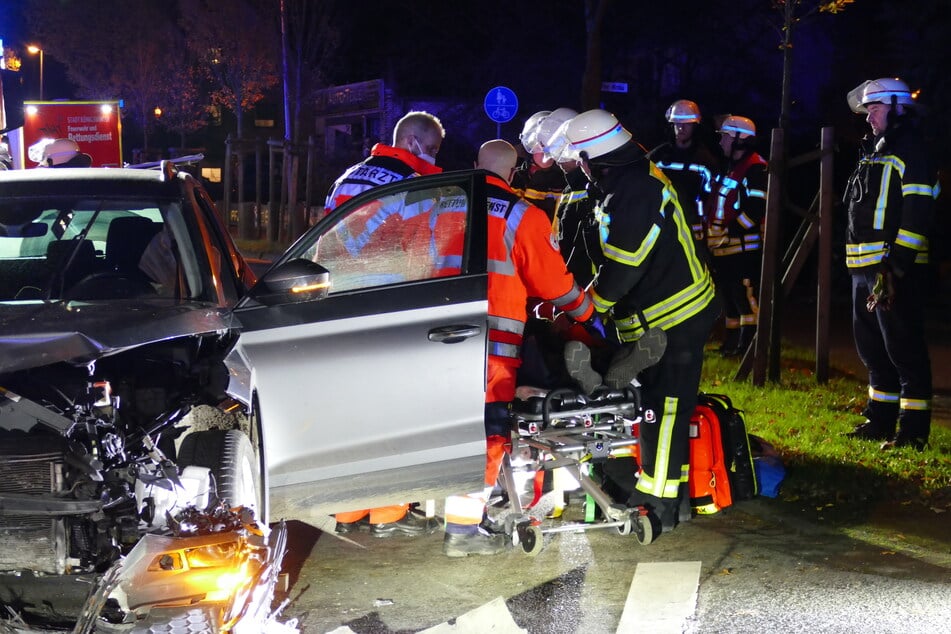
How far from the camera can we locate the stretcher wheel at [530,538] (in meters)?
4.91

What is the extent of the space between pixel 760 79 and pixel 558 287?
1981 cm

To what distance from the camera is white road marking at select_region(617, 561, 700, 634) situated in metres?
4.22

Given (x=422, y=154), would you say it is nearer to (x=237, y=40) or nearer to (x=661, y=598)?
(x=661, y=598)

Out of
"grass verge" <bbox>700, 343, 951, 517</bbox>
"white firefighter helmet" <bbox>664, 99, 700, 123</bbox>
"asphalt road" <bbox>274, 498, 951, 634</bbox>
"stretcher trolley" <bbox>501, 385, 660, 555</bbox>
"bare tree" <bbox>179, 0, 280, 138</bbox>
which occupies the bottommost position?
"asphalt road" <bbox>274, 498, 951, 634</bbox>

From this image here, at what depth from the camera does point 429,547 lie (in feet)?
17.2

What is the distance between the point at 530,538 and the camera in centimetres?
494

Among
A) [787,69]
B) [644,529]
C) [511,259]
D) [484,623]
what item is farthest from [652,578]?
[787,69]

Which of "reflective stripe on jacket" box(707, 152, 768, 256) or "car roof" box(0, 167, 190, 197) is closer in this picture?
"car roof" box(0, 167, 190, 197)

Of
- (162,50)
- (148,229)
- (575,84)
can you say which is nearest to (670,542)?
(148,229)

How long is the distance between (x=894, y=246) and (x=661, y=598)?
2.93 m

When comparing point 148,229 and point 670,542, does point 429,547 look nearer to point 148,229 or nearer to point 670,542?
point 670,542

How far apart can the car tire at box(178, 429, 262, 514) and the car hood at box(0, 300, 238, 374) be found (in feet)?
1.25

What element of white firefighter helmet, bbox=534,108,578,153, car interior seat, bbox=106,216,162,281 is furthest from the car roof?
white firefighter helmet, bbox=534,108,578,153

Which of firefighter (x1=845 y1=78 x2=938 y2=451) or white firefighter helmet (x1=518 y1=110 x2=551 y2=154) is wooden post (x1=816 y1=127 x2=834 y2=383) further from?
white firefighter helmet (x1=518 y1=110 x2=551 y2=154)
